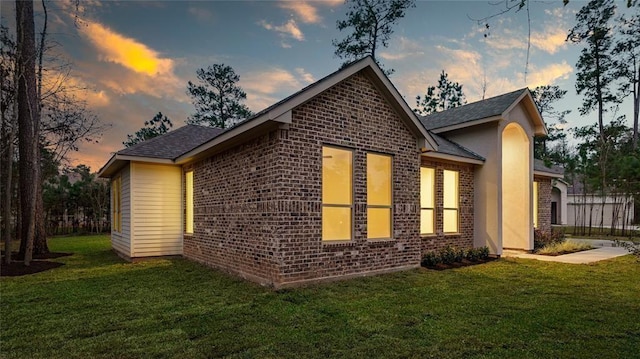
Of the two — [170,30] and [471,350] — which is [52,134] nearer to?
[170,30]

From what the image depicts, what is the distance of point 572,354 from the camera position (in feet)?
12.3

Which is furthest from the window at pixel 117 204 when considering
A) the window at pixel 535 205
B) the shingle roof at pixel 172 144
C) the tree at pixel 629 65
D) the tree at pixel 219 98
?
the tree at pixel 629 65

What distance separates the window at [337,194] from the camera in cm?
723

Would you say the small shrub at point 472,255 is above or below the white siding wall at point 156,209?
below

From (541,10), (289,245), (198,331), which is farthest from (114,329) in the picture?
(541,10)

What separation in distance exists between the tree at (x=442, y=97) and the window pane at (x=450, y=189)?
24.1m

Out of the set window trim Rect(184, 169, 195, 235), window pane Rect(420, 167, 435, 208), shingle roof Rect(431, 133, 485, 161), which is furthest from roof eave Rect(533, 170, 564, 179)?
window trim Rect(184, 169, 195, 235)

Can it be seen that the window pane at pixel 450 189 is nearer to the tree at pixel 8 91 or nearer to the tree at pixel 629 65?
the tree at pixel 8 91

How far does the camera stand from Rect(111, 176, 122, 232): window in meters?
12.0

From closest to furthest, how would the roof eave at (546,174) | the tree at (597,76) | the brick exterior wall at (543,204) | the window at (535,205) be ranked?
the roof eave at (546,174) < the window at (535,205) < the brick exterior wall at (543,204) < the tree at (597,76)

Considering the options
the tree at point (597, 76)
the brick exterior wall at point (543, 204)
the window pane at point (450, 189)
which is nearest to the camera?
the window pane at point (450, 189)

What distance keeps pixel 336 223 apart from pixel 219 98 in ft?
83.5

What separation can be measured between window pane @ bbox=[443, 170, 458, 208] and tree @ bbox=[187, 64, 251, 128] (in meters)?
22.1

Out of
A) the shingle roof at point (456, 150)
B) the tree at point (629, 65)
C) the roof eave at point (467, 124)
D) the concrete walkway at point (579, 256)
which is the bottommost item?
the concrete walkway at point (579, 256)
